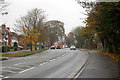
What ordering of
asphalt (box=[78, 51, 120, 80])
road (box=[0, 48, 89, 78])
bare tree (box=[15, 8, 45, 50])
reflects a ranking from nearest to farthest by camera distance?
asphalt (box=[78, 51, 120, 80]), road (box=[0, 48, 89, 78]), bare tree (box=[15, 8, 45, 50])

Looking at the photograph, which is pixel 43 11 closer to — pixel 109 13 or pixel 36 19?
pixel 36 19

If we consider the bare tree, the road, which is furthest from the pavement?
the bare tree

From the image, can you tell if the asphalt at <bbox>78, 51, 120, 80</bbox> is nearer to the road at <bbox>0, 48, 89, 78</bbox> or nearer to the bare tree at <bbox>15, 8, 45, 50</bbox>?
the road at <bbox>0, 48, 89, 78</bbox>

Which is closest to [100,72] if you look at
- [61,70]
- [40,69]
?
[61,70]

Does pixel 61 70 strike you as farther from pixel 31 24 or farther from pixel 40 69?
pixel 31 24

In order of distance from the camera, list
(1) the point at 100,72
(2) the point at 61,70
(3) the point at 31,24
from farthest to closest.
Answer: (3) the point at 31,24 → (2) the point at 61,70 → (1) the point at 100,72

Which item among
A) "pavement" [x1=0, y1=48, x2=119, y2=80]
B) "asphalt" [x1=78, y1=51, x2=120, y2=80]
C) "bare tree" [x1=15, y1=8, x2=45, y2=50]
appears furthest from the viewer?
"bare tree" [x1=15, y1=8, x2=45, y2=50]

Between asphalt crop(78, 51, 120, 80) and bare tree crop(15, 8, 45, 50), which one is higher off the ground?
bare tree crop(15, 8, 45, 50)

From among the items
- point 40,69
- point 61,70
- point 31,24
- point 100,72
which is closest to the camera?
point 100,72

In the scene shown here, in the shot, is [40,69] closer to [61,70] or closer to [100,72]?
[61,70]

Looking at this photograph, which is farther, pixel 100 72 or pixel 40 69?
pixel 40 69

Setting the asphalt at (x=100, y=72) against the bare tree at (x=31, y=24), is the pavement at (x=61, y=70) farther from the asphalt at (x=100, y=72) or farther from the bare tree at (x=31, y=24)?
the bare tree at (x=31, y=24)

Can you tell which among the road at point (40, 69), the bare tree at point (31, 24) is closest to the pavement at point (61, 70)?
the road at point (40, 69)

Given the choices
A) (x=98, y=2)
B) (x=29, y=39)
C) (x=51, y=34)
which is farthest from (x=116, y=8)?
(x=51, y=34)
